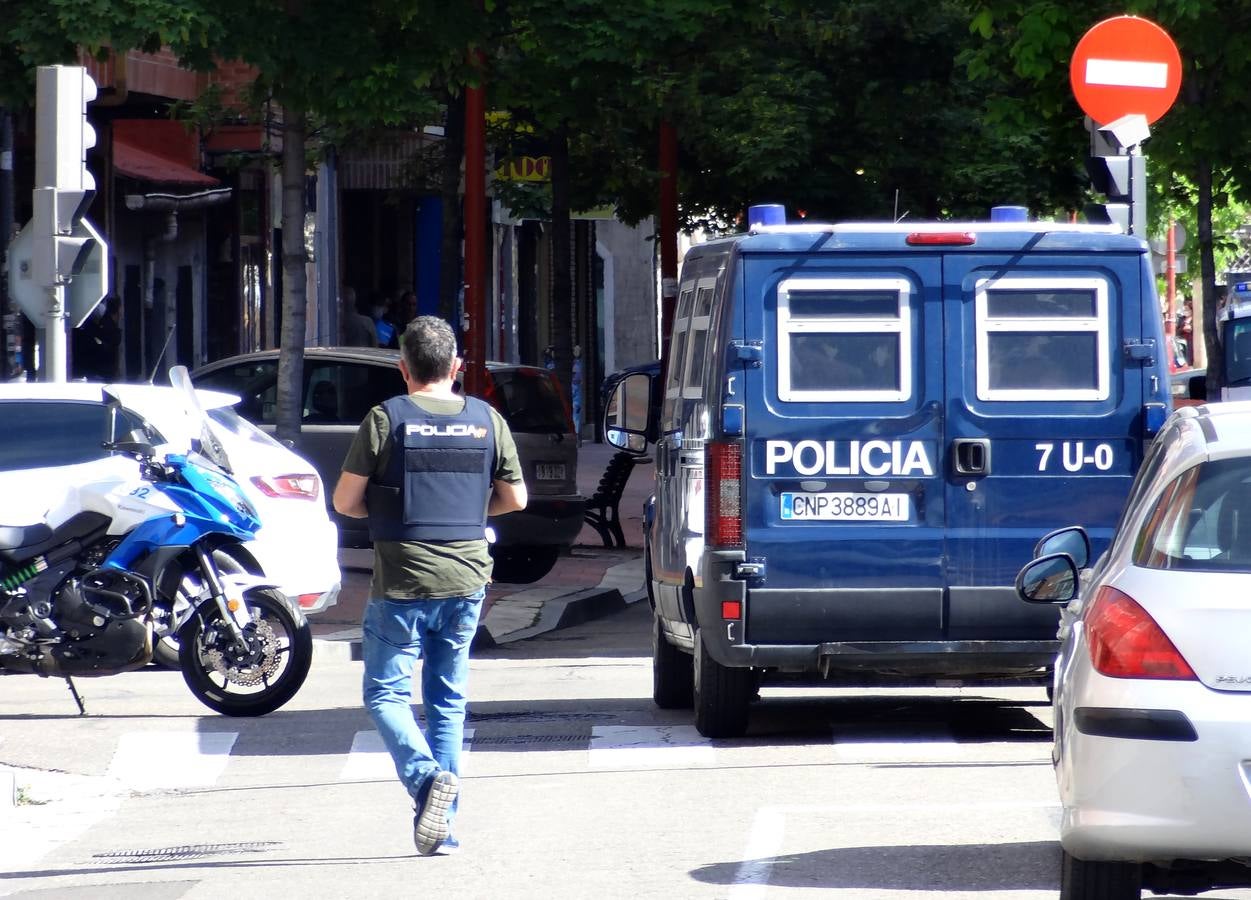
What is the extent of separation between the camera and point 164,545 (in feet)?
36.6

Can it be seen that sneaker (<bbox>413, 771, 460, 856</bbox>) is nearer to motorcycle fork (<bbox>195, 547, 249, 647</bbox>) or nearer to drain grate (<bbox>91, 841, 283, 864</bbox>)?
drain grate (<bbox>91, 841, 283, 864</bbox>)

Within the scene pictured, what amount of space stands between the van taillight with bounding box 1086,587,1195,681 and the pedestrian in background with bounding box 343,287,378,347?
87.3ft

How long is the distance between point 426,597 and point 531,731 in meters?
3.44

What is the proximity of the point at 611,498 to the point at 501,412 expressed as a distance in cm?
346

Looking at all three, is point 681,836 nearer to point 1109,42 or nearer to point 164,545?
point 164,545

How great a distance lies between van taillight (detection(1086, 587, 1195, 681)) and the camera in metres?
5.44

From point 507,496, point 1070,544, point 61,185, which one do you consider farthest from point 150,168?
point 1070,544

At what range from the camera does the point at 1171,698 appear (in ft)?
17.7

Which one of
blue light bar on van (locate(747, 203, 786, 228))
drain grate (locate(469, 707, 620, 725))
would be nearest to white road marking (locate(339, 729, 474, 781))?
drain grate (locate(469, 707, 620, 725))

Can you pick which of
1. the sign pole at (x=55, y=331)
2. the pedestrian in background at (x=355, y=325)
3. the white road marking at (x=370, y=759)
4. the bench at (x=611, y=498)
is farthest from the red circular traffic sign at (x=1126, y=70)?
the pedestrian in background at (x=355, y=325)

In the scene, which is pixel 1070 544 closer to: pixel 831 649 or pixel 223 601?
pixel 831 649

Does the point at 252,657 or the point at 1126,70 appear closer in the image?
the point at 252,657

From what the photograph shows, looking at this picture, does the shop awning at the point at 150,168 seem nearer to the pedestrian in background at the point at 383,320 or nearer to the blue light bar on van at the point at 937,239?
the pedestrian in background at the point at 383,320

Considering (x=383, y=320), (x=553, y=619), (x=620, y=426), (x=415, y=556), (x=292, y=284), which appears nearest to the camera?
(x=415, y=556)
